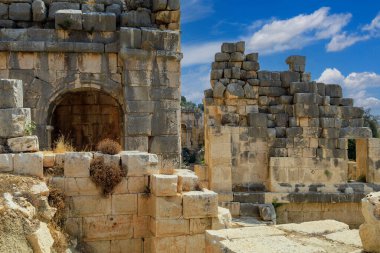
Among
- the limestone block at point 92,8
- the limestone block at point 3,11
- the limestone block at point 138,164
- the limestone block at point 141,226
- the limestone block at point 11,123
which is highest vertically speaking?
the limestone block at point 92,8

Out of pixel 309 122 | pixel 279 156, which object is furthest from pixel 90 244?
pixel 309 122

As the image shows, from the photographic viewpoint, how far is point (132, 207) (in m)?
7.21

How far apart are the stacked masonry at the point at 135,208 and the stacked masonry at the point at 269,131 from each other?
536 centimetres

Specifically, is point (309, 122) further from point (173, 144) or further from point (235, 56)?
point (173, 144)

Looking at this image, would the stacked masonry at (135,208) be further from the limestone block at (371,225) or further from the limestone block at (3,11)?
the limestone block at (3,11)

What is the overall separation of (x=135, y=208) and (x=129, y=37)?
4921 millimetres

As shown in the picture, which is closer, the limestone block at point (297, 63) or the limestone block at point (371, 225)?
the limestone block at point (371, 225)

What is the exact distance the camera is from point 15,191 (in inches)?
235

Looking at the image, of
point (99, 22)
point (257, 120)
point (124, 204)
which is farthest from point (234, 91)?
point (124, 204)

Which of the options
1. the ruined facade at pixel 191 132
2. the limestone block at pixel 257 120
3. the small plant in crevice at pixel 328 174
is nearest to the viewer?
the limestone block at pixel 257 120

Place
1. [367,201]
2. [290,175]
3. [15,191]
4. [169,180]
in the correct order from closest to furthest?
[367,201], [15,191], [169,180], [290,175]

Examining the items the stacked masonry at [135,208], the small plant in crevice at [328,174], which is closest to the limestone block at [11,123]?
the stacked masonry at [135,208]

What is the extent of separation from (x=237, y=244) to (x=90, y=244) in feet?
12.6

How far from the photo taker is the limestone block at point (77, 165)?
6.83 metres
